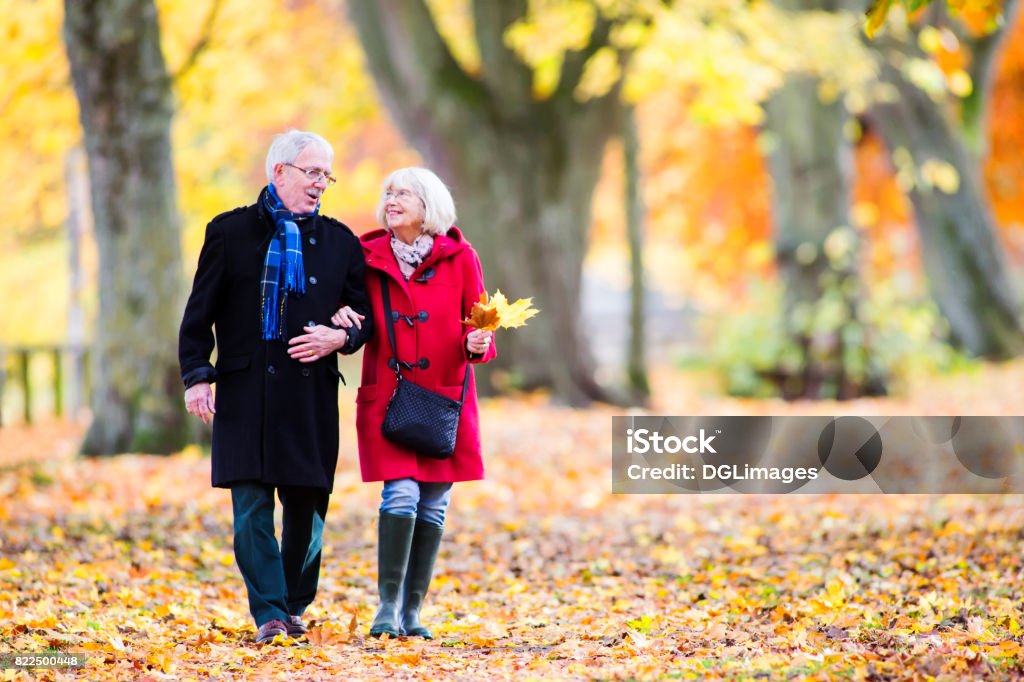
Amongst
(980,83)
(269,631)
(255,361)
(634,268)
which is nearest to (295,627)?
(269,631)

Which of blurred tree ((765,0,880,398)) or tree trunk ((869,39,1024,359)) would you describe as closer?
blurred tree ((765,0,880,398))

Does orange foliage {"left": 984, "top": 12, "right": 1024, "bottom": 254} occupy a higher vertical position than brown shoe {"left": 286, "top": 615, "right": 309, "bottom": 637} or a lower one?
higher

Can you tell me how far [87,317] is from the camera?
87.8 ft

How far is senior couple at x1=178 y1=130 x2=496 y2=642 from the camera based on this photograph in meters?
5.20

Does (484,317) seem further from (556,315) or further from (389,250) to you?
(556,315)

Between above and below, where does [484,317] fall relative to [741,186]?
below

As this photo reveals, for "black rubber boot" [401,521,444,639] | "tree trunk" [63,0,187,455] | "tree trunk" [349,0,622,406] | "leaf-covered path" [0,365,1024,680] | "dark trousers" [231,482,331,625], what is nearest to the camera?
"leaf-covered path" [0,365,1024,680]

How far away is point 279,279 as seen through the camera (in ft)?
17.0

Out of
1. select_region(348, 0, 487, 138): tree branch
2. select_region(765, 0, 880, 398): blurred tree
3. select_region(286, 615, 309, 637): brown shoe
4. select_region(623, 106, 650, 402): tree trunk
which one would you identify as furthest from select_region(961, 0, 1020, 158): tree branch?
select_region(286, 615, 309, 637): brown shoe

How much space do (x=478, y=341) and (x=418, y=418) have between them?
0.38 m

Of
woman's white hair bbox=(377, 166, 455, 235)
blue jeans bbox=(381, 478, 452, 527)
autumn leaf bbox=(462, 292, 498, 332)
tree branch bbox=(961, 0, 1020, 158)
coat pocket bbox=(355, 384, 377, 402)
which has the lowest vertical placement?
blue jeans bbox=(381, 478, 452, 527)

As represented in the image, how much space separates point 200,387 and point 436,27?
1002 cm

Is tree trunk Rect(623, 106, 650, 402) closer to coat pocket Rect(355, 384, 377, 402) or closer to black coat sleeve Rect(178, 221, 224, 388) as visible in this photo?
coat pocket Rect(355, 384, 377, 402)

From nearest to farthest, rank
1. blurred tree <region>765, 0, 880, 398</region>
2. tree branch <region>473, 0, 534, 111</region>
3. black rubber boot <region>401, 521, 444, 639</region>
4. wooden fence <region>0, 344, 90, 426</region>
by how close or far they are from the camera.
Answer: black rubber boot <region>401, 521, 444, 639</region>
tree branch <region>473, 0, 534, 111</region>
blurred tree <region>765, 0, 880, 398</region>
wooden fence <region>0, 344, 90, 426</region>
